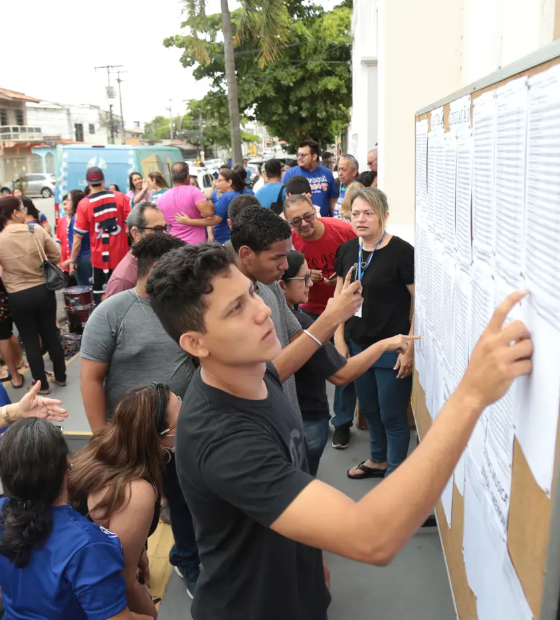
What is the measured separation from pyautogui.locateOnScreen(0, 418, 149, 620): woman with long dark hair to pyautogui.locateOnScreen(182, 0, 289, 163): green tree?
1375 cm

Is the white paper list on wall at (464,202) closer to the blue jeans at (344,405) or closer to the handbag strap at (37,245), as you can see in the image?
the blue jeans at (344,405)

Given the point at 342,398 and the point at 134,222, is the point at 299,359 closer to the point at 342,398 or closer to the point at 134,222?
the point at 134,222

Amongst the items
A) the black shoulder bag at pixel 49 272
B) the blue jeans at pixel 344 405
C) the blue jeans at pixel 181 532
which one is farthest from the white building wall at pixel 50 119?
the blue jeans at pixel 181 532

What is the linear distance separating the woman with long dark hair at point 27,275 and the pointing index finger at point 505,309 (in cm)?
473

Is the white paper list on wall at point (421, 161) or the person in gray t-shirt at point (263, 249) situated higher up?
the white paper list on wall at point (421, 161)

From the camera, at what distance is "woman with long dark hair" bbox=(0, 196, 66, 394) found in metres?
4.99

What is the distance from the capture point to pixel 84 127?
67.4 m

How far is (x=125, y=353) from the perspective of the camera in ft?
8.71

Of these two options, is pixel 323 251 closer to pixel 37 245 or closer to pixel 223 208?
pixel 37 245

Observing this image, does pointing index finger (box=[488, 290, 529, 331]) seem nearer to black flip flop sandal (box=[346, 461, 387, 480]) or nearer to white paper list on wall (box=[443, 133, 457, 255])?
white paper list on wall (box=[443, 133, 457, 255])

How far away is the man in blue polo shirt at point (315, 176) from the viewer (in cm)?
657

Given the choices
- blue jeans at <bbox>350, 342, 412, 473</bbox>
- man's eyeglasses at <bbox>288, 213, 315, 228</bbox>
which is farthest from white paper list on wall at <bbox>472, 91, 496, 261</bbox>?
man's eyeglasses at <bbox>288, 213, 315, 228</bbox>

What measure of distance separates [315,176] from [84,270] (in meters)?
3.11

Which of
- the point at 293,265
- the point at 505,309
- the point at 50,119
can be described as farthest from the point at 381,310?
the point at 50,119
